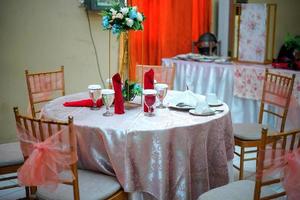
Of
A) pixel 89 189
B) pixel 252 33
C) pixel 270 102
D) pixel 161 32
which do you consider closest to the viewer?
pixel 89 189

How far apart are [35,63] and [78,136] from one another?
6.01 ft

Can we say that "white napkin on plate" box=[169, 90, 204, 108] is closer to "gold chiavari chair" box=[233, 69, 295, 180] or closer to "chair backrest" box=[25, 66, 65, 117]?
"gold chiavari chair" box=[233, 69, 295, 180]

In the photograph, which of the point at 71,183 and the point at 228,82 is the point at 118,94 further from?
the point at 228,82

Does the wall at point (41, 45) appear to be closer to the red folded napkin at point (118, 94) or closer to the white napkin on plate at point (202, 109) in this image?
the red folded napkin at point (118, 94)

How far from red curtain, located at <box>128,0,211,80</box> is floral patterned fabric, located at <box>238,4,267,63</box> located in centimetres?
88

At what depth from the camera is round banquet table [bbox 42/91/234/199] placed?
6.25 feet

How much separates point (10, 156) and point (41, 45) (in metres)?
1.57

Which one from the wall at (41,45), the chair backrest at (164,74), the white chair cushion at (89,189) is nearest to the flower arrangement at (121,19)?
the white chair cushion at (89,189)

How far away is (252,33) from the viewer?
375 centimetres

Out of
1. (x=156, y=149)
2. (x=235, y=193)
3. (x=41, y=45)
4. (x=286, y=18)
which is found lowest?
(x=235, y=193)

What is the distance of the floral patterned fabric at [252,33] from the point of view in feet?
12.1

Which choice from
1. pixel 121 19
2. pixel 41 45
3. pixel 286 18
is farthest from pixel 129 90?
pixel 286 18

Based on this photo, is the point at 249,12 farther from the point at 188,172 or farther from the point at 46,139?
the point at 46,139

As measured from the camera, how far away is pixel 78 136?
6.60 feet
